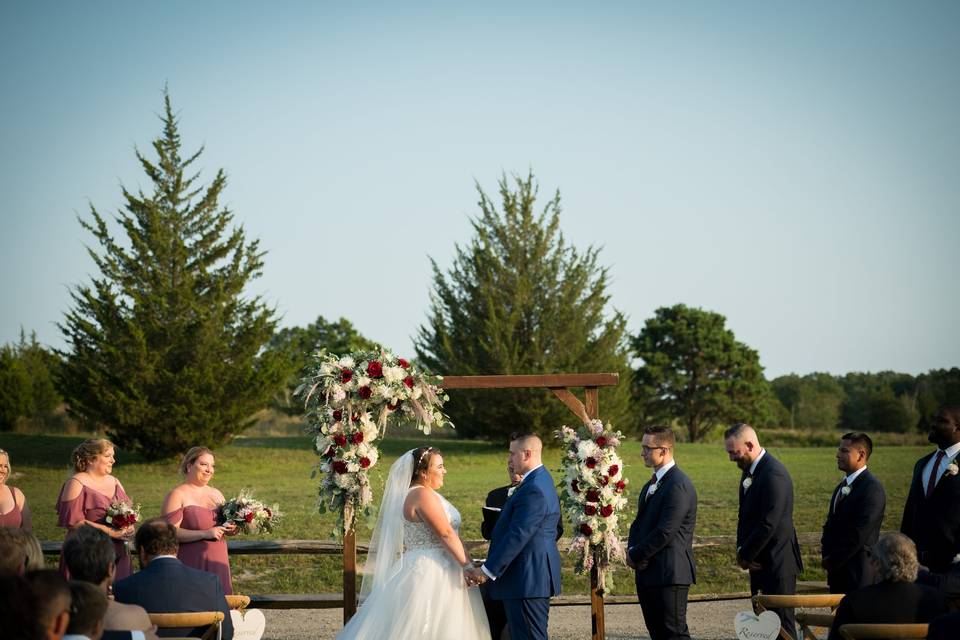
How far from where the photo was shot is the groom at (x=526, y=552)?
7.80 meters

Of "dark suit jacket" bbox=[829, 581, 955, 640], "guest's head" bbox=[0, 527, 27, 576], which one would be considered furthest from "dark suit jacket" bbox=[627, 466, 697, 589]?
"guest's head" bbox=[0, 527, 27, 576]

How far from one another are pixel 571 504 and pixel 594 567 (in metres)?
0.68

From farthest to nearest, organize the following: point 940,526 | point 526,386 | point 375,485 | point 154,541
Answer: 1. point 375,485
2. point 526,386
3. point 940,526
4. point 154,541

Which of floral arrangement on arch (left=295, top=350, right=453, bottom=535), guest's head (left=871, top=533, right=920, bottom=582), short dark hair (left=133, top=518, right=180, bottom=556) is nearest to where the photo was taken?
guest's head (left=871, top=533, right=920, bottom=582)

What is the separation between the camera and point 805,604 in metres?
7.01

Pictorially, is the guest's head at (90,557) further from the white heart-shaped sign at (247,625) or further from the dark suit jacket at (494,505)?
the dark suit jacket at (494,505)

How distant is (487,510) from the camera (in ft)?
30.8

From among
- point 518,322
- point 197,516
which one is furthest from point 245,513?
point 518,322

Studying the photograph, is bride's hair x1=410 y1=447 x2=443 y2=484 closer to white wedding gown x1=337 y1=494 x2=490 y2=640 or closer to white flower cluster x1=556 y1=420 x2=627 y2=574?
white wedding gown x1=337 y1=494 x2=490 y2=640

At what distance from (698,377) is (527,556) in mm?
55988

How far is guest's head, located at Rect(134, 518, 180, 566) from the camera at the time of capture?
6207mm

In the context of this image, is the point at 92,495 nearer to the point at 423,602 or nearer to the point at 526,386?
the point at 423,602

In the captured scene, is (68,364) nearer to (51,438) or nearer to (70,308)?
(70,308)

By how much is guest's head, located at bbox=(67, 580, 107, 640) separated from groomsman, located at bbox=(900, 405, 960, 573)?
6.32 m
